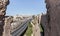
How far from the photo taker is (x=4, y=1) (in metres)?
3.56

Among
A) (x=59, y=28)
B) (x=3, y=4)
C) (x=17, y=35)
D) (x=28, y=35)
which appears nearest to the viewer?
(x=59, y=28)

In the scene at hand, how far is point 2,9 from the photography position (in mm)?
3514

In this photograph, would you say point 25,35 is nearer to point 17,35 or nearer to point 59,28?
point 17,35

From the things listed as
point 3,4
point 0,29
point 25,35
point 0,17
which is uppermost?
point 3,4

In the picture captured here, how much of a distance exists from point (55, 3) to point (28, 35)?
15.5 meters

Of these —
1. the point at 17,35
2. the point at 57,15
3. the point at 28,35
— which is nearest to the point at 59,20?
the point at 57,15

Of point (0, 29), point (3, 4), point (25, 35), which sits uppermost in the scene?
point (3, 4)

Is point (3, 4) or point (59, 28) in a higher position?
point (3, 4)

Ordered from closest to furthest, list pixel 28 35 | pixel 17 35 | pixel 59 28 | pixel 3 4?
pixel 59 28, pixel 3 4, pixel 17 35, pixel 28 35

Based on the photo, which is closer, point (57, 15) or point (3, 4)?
point (57, 15)

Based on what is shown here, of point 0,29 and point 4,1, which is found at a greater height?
point 4,1

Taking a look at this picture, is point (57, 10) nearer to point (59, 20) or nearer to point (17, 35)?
point (59, 20)

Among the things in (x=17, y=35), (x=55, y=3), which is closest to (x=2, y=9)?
(x=55, y=3)

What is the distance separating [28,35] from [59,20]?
15516 mm
